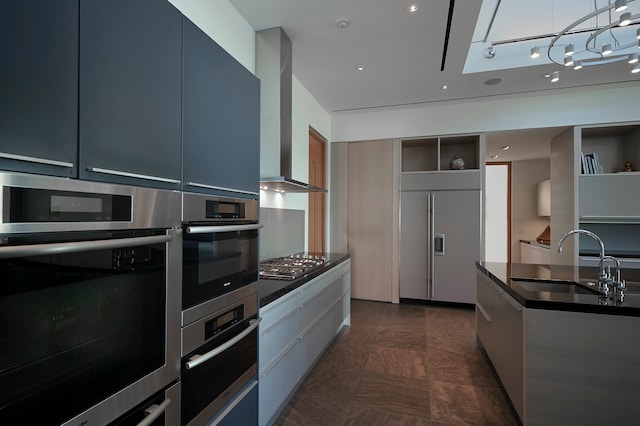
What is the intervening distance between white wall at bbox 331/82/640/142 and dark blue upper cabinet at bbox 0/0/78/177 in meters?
4.33

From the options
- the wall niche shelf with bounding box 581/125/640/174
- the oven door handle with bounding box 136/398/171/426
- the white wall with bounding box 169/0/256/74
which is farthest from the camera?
the wall niche shelf with bounding box 581/125/640/174

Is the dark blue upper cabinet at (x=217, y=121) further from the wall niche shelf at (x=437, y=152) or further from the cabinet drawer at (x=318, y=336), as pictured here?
the wall niche shelf at (x=437, y=152)

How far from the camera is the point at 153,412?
1.03 metres

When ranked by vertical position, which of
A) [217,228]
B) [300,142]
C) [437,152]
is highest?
[437,152]

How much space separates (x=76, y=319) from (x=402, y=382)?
7.89 feet

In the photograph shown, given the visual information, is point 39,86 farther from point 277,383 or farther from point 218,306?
point 277,383

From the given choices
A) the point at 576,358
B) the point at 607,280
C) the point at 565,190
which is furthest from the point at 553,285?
the point at 565,190

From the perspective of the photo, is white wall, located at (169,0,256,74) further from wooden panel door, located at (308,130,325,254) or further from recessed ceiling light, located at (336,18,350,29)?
wooden panel door, located at (308,130,325,254)

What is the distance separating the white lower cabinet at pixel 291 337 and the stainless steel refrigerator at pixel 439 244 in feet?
6.41

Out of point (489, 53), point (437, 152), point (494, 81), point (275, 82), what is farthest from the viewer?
point (437, 152)

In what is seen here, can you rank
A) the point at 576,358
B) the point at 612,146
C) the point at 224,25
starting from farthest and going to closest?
the point at 612,146 < the point at 224,25 < the point at 576,358

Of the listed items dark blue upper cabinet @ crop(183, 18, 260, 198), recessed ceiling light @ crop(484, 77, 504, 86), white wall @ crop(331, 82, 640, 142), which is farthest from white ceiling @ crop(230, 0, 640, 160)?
dark blue upper cabinet @ crop(183, 18, 260, 198)

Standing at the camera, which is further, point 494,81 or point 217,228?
point 494,81

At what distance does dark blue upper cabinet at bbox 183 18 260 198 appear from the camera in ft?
4.13
